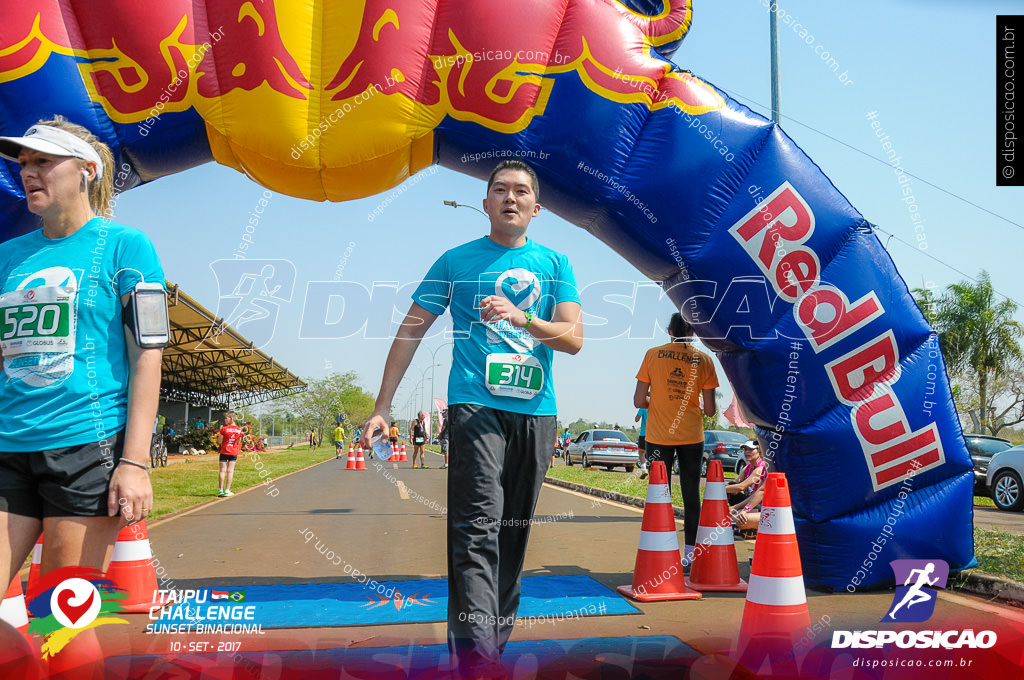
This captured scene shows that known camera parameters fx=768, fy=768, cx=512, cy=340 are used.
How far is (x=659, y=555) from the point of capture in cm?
484

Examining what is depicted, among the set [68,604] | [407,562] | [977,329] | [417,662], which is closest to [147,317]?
[68,604]

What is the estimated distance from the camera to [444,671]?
301cm

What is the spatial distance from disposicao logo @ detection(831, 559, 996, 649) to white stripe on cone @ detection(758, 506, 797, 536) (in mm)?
534

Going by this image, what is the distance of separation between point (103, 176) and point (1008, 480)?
1346 centimetres

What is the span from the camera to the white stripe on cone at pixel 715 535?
5.16 metres

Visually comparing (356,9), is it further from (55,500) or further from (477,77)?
(55,500)

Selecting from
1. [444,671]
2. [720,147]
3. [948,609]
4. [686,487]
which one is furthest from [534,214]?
[948,609]

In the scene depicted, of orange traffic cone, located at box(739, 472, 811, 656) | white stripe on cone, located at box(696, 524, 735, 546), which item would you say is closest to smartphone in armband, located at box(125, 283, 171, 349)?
orange traffic cone, located at box(739, 472, 811, 656)

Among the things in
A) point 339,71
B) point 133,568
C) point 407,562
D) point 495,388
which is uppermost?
point 339,71

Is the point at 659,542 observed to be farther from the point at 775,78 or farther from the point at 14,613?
the point at 775,78

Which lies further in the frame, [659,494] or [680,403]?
[680,403]

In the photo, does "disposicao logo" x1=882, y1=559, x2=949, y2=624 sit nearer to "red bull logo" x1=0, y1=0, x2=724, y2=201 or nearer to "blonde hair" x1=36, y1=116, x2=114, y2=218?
"red bull logo" x1=0, y1=0, x2=724, y2=201

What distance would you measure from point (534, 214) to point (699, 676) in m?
2.01

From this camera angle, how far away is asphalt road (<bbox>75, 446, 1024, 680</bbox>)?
151 inches
